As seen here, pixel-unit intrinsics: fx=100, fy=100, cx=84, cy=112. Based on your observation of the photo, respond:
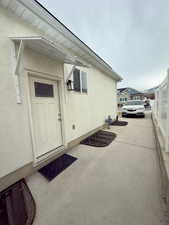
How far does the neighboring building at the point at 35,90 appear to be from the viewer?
1824 millimetres

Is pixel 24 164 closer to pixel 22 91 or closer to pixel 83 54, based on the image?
pixel 22 91

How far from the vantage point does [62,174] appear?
218 cm

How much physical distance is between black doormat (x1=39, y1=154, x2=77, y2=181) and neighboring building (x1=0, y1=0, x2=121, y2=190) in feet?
0.55

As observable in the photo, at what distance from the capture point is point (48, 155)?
2.67m

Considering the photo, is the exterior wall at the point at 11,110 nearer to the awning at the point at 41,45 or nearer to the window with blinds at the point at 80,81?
the awning at the point at 41,45

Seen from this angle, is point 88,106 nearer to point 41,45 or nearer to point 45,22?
point 41,45

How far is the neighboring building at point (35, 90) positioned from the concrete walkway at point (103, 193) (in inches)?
25.7

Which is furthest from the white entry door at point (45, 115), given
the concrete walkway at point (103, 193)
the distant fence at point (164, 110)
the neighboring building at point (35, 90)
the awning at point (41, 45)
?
the distant fence at point (164, 110)

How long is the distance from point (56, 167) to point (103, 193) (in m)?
1.24

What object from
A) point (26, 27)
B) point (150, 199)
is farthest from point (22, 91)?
point (150, 199)

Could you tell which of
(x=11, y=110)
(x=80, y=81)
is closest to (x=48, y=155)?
(x=11, y=110)

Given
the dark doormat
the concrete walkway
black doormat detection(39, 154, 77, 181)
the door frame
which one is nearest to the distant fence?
the concrete walkway

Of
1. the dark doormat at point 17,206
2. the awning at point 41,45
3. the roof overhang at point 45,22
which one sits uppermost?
the roof overhang at point 45,22

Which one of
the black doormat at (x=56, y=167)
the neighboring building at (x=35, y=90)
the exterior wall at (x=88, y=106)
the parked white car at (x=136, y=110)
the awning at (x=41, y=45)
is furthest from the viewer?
the parked white car at (x=136, y=110)
